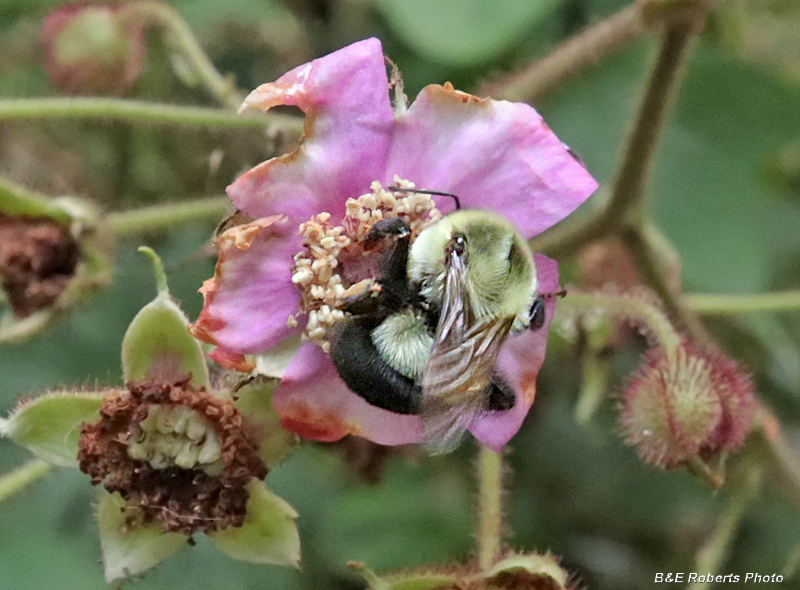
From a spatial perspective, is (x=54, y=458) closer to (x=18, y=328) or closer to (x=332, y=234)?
(x=18, y=328)

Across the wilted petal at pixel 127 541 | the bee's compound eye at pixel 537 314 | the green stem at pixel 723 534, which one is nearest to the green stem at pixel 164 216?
the wilted petal at pixel 127 541

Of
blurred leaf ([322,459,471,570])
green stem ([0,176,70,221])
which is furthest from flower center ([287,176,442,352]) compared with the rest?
blurred leaf ([322,459,471,570])

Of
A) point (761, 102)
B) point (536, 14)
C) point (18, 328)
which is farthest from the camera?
point (761, 102)

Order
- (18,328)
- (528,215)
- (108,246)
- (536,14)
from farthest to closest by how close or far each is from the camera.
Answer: (536,14) → (108,246) → (18,328) → (528,215)

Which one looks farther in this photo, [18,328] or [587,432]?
[587,432]

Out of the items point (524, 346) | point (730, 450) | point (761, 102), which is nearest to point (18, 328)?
point (524, 346)

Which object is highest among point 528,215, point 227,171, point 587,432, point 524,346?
point 227,171

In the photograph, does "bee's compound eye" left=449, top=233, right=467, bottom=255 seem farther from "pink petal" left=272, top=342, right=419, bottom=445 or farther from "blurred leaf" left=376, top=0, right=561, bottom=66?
"blurred leaf" left=376, top=0, right=561, bottom=66
